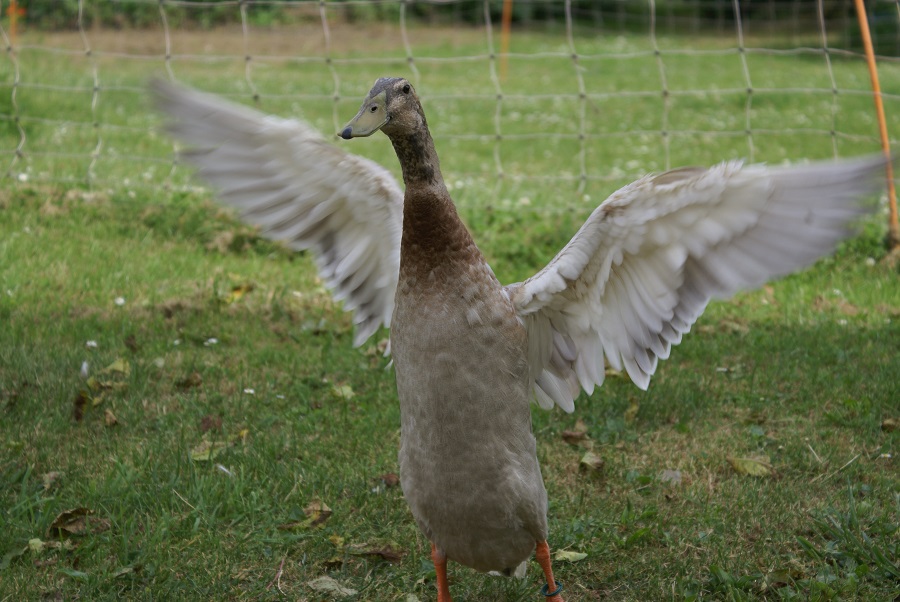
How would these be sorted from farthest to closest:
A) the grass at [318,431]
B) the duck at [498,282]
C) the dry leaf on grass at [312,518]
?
the dry leaf on grass at [312,518] < the grass at [318,431] < the duck at [498,282]

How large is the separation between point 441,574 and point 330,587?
1.36ft

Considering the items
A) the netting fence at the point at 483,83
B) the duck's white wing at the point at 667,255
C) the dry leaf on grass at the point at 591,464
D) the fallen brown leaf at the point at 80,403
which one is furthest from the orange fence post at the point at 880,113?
the fallen brown leaf at the point at 80,403

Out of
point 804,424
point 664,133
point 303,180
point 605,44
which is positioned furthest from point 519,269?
point 605,44

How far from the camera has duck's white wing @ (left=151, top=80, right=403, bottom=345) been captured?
357 centimetres

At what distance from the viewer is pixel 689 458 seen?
4.37 m

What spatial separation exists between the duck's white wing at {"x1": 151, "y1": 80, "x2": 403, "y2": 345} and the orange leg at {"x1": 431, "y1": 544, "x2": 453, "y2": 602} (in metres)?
0.93

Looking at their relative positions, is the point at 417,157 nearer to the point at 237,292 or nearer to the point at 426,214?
the point at 426,214

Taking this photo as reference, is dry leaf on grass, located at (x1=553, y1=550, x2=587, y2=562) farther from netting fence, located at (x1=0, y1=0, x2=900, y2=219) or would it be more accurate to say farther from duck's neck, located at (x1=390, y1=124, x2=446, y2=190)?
netting fence, located at (x1=0, y1=0, x2=900, y2=219)

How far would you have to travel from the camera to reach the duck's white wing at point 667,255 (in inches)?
113

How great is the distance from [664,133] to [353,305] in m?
3.89

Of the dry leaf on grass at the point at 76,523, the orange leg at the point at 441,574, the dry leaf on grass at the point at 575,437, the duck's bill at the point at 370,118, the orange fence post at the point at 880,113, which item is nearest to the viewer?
the duck's bill at the point at 370,118

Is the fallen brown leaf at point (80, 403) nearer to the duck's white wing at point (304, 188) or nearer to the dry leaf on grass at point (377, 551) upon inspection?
the duck's white wing at point (304, 188)

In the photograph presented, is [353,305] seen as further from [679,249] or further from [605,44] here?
[605,44]

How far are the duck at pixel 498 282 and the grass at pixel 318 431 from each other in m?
0.59
